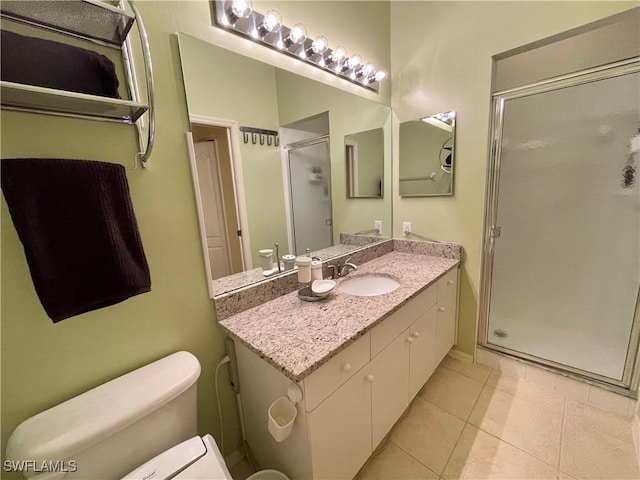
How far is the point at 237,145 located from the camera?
1.23 metres

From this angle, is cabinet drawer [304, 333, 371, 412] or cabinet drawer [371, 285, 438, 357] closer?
cabinet drawer [304, 333, 371, 412]

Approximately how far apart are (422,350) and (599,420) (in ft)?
3.42

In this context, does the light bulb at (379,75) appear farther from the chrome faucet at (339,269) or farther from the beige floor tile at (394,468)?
the beige floor tile at (394,468)

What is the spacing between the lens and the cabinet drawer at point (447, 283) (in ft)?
5.28

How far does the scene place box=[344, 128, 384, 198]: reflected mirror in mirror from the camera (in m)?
1.87

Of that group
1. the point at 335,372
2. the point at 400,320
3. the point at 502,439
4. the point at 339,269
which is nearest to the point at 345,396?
the point at 335,372

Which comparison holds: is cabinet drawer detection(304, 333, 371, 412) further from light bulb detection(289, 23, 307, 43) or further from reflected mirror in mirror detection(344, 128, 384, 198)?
light bulb detection(289, 23, 307, 43)

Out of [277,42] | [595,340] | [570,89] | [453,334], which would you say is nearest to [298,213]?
[277,42]

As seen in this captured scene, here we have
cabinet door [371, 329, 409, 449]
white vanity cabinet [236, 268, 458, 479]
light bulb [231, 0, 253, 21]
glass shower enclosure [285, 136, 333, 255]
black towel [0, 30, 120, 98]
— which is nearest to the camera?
black towel [0, 30, 120, 98]

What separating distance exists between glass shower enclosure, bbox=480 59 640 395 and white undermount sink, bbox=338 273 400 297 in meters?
0.73

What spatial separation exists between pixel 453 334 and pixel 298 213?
1446 mm

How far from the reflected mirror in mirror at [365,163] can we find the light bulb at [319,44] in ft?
1.87

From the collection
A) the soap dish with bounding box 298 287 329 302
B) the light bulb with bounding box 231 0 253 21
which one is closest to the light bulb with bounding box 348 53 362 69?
the light bulb with bounding box 231 0 253 21

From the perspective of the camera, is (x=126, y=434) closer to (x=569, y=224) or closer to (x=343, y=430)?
(x=343, y=430)
